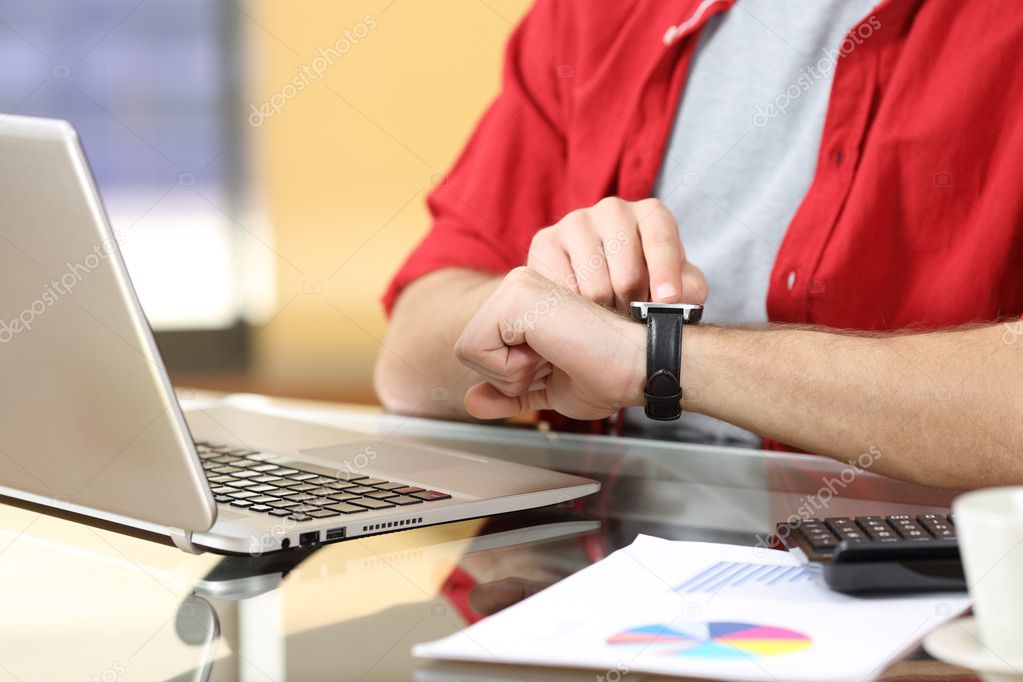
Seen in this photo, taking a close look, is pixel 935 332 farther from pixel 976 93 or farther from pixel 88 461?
pixel 88 461

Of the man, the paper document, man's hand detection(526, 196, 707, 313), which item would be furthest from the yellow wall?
the paper document

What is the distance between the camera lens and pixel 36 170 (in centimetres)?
56

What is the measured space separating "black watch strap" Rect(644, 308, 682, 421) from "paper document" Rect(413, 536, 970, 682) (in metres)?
0.30

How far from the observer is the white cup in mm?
460

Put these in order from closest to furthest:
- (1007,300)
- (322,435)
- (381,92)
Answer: (322,435)
(1007,300)
(381,92)

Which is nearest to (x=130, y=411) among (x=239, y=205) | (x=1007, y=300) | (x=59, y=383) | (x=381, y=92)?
(x=59, y=383)

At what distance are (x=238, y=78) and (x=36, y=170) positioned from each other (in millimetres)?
4766

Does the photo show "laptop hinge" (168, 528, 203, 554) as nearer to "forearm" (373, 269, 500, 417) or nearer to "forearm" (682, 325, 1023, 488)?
"forearm" (682, 325, 1023, 488)

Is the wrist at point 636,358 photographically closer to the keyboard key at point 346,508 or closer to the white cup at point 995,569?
the keyboard key at point 346,508

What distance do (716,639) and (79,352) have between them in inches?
14.7

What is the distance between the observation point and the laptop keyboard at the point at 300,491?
722mm

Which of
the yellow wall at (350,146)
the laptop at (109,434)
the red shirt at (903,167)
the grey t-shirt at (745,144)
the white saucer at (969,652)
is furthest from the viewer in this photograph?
the yellow wall at (350,146)

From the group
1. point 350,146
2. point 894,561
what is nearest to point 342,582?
point 894,561

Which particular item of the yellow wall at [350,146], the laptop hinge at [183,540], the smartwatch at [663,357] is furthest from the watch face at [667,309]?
the yellow wall at [350,146]
